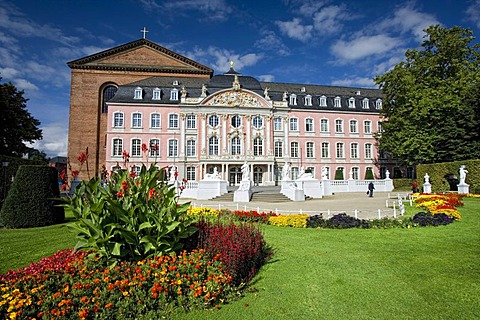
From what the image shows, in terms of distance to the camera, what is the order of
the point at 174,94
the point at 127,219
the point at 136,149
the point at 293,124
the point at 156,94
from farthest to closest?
the point at 293,124
the point at 174,94
the point at 156,94
the point at 136,149
the point at 127,219

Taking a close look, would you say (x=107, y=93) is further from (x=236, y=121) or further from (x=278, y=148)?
(x=278, y=148)

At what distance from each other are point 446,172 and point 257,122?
20.4 meters

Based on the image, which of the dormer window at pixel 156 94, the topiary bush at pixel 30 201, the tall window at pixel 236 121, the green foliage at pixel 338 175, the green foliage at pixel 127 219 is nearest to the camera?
the green foliage at pixel 127 219

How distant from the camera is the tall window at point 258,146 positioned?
35719mm

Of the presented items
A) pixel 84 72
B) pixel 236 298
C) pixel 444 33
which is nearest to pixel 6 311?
pixel 236 298

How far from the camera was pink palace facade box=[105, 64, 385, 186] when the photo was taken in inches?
1357

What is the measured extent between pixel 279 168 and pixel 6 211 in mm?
29487

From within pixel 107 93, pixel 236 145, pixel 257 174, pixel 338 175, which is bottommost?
pixel 338 175

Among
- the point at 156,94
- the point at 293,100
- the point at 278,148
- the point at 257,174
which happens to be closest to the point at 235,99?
the point at 278,148

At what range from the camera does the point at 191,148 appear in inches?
1377

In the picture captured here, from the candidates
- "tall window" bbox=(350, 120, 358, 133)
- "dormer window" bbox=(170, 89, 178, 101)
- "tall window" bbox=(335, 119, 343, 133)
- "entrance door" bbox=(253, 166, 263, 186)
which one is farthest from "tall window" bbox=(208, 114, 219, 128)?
"tall window" bbox=(350, 120, 358, 133)

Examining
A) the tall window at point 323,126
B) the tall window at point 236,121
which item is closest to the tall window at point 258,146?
the tall window at point 236,121

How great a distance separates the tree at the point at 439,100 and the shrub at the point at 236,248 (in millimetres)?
27735

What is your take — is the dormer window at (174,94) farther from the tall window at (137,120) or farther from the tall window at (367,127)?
the tall window at (367,127)
